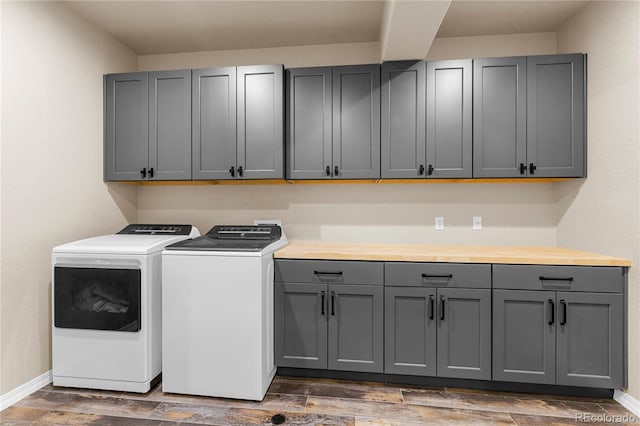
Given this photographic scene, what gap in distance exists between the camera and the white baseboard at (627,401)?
77.5 inches

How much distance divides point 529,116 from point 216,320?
101 inches

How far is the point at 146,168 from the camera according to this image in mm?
2732

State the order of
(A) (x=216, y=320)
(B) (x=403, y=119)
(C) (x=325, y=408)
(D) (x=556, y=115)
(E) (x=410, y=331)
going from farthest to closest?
(B) (x=403, y=119), (D) (x=556, y=115), (E) (x=410, y=331), (A) (x=216, y=320), (C) (x=325, y=408)

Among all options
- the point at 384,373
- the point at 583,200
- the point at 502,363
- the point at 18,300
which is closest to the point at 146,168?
the point at 18,300

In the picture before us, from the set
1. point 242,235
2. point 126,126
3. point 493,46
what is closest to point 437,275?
point 242,235

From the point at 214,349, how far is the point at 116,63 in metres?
2.52

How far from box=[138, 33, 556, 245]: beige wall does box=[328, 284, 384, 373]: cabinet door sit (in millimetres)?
715

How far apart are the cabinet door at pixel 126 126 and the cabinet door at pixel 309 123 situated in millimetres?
1172

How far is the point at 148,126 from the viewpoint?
2.72m

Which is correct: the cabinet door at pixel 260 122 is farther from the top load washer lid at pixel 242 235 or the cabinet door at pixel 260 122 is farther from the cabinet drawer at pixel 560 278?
the cabinet drawer at pixel 560 278

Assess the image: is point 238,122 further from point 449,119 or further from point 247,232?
point 449,119

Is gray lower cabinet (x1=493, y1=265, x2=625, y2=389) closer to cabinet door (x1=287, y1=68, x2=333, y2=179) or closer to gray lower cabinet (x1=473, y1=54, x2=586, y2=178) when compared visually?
gray lower cabinet (x1=473, y1=54, x2=586, y2=178)

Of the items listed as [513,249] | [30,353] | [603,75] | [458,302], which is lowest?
[30,353]

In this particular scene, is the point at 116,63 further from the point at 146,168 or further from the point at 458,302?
the point at 458,302
